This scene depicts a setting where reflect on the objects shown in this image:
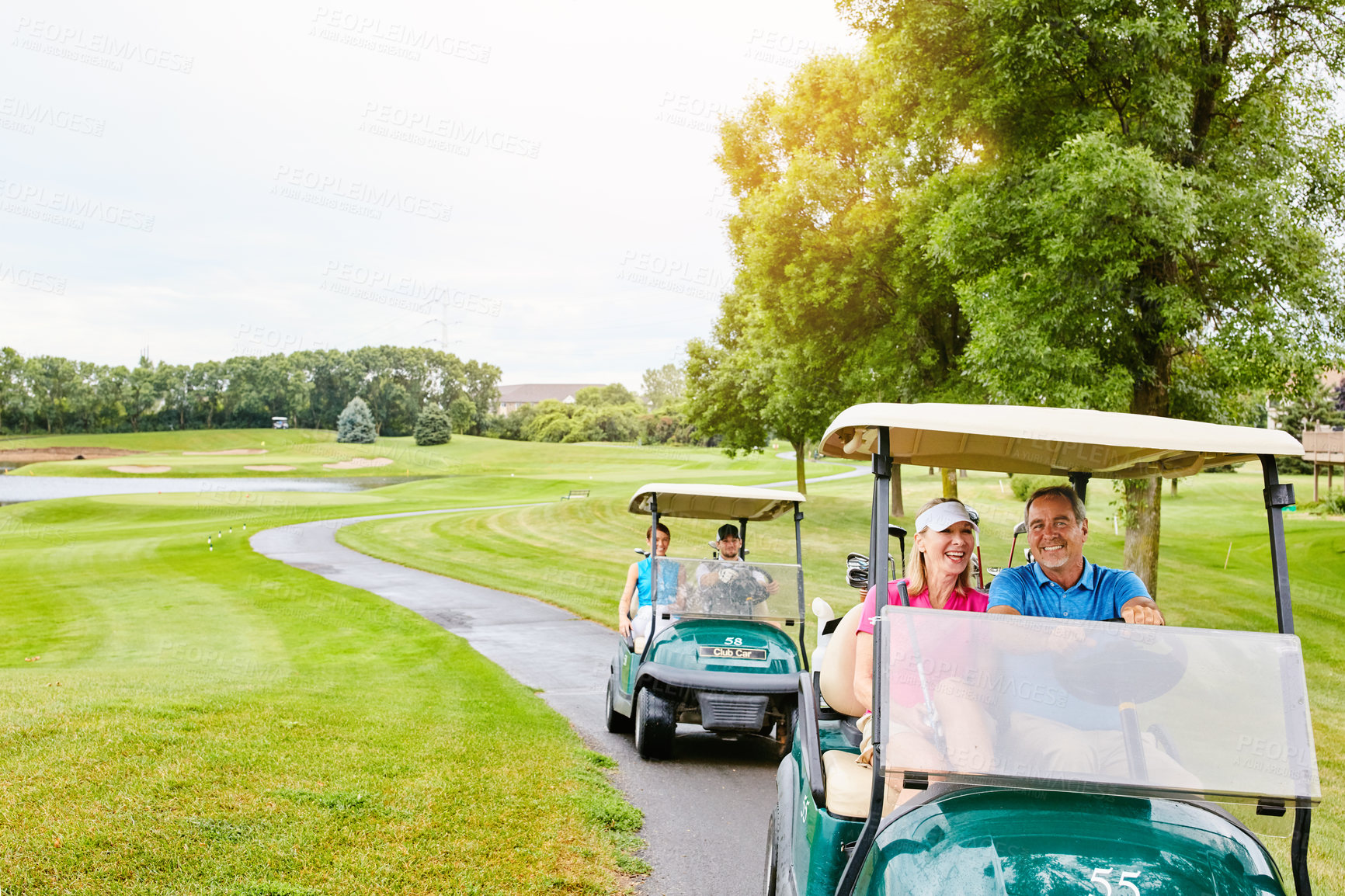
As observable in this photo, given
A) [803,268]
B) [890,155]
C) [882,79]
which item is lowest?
[803,268]

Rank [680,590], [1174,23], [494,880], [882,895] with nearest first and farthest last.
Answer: [882,895] → [494,880] → [680,590] → [1174,23]

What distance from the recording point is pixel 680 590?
756 cm

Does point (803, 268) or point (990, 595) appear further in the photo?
point (803, 268)

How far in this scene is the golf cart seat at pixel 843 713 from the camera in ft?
10.3

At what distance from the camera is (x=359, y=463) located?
217 feet

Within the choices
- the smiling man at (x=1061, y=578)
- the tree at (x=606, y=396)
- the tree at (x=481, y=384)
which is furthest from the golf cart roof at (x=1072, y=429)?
the tree at (x=606, y=396)

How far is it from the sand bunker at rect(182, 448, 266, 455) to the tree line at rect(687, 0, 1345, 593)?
62.1m

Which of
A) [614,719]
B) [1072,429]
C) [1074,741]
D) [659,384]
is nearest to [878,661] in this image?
[1074,741]

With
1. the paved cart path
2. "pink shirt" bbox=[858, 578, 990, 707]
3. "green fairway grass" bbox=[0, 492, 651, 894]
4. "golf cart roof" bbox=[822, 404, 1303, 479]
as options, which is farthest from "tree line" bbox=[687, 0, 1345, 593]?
"pink shirt" bbox=[858, 578, 990, 707]

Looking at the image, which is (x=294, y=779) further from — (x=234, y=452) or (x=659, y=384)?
(x=659, y=384)

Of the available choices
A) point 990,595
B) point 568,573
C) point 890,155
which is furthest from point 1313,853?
point 568,573

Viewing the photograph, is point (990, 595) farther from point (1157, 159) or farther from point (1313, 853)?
point (1157, 159)

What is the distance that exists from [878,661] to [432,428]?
82184mm

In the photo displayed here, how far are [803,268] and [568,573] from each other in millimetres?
9069
